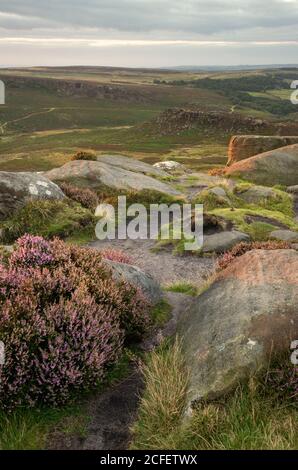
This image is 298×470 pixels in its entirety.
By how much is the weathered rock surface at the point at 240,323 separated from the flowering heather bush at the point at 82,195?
46.8 feet

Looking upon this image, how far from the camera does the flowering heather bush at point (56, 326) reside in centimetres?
673

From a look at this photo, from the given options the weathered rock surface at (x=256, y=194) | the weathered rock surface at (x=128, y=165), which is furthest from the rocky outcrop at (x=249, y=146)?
the weathered rock surface at (x=256, y=194)

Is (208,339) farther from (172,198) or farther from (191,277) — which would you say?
(172,198)

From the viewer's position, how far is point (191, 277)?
14.4 meters

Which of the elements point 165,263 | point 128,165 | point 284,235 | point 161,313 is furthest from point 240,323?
point 128,165

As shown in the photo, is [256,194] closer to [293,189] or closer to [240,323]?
[293,189]

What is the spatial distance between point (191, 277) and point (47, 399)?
8113mm

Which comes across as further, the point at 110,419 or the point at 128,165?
the point at 128,165

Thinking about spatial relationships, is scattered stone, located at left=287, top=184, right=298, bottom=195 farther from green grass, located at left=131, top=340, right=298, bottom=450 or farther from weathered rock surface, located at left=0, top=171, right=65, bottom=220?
green grass, located at left=131, top=340, right=298, bottom=450

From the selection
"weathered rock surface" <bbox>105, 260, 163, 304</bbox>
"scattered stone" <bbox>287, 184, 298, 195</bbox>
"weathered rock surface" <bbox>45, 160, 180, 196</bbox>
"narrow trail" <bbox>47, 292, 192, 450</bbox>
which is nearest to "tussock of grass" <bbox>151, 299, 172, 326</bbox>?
"weathered rock surface" <bbox>105, 260, 163, 304</bbox>

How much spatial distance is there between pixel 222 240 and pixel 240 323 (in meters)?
9.77

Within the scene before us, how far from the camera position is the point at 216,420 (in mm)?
6133

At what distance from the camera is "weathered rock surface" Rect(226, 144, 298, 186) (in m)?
32.8
